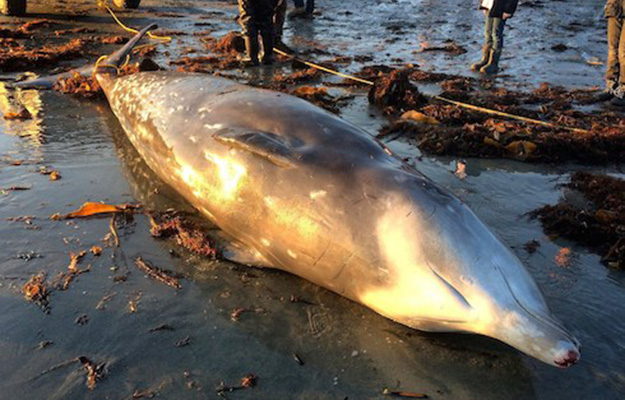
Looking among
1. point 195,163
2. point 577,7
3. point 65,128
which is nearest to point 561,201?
point 195,163

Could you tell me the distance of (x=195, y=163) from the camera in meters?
3.91

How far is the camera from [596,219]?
3867 mm

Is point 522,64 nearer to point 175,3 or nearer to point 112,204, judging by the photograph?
point 112,204

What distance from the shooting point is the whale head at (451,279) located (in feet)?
7.84

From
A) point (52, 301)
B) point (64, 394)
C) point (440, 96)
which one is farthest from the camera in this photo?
point (440, 96)

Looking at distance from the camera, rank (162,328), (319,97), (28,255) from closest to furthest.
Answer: (162,328), (28,255), (319,97)

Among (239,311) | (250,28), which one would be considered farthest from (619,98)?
(239,311)

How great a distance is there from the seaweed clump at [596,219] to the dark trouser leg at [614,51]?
4608 mm

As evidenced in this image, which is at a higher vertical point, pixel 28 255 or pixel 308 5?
pixel 308 5

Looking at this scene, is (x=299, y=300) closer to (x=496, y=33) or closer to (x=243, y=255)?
(x=243, y=255)

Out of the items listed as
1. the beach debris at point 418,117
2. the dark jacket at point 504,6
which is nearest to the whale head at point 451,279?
the beach debris at point 418,117

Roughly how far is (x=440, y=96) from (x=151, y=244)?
17.1 ft

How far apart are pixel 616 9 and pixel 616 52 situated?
689 millimetres

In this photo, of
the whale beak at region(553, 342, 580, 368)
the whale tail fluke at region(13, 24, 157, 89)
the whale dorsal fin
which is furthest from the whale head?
the whale tail fluke at region(13, 24, 157, 89)
